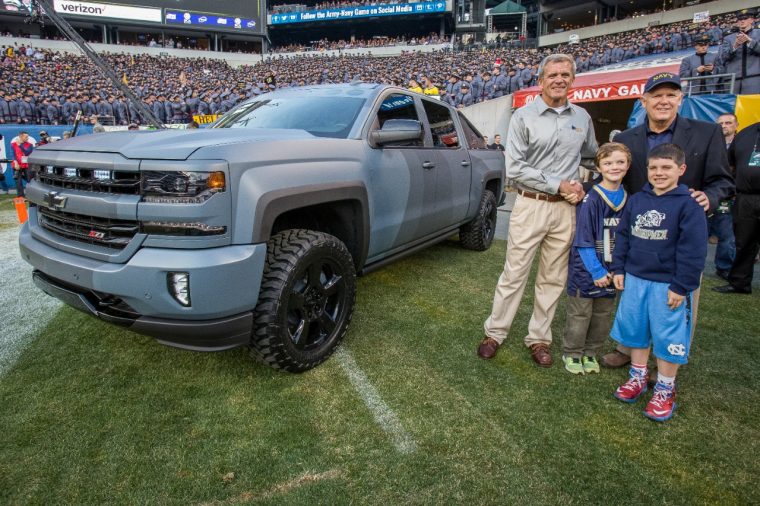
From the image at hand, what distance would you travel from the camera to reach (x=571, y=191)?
2.77m

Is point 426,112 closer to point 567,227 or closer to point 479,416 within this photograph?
point 567,227

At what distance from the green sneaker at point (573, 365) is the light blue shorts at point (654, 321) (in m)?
0.41

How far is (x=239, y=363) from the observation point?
2959 millimetres

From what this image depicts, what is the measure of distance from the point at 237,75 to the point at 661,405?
1619 inches

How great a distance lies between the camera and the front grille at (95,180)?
2256 mm

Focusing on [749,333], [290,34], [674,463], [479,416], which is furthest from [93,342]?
[290,34]

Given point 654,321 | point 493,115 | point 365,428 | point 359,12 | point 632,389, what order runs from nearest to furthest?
point 365,428 < point 654,321 < point 632,389 < point 493,115 < point 359,12

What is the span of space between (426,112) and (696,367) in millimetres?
2857

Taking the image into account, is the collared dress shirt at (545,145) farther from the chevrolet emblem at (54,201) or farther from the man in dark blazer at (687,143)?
the chevrolet emblem at (54,201)

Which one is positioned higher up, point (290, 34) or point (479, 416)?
point (290, 34)

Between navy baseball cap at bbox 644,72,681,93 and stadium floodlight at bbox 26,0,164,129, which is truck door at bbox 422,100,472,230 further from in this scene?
stadium floodlight at bbox 26,0,164,129

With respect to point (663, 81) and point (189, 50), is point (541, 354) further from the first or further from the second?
point (189, 50)

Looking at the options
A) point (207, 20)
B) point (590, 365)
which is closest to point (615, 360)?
point (590, 365)

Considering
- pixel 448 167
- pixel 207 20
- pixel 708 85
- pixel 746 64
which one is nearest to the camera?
pixel 448 167
